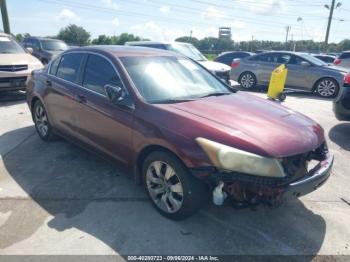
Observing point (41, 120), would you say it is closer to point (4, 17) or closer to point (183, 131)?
point (183, 131)

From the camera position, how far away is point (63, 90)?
4602 millimetres

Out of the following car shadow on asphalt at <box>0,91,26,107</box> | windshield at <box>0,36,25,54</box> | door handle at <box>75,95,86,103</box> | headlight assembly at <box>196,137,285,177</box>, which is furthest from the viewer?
windshield at <box>0,36,25,54</box>

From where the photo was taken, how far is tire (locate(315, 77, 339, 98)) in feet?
35.0

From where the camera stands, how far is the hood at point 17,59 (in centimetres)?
863

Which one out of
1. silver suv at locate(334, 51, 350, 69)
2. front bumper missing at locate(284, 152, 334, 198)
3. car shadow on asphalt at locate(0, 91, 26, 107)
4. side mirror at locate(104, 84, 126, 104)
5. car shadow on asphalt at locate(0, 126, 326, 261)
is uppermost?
side mirror at locate(104, 84, 126, 104)

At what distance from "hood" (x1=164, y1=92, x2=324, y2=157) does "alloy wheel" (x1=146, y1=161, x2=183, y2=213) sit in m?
0.55

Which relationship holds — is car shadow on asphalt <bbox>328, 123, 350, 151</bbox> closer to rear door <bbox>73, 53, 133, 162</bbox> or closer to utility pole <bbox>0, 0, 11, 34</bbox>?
rear door <bbox>73, 53, 133, 162</bbox>

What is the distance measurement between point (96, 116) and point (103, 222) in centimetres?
130

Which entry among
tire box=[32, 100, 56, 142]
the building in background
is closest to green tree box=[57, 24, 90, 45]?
the building in background

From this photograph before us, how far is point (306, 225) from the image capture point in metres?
3.29

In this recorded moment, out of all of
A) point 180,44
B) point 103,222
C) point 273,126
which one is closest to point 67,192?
point 103,222

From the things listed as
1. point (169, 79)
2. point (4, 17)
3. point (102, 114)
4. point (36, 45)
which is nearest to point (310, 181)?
point (169, 79)

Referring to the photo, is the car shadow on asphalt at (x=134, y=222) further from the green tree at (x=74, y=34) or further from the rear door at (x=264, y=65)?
the green tree at (x=74, y=34)

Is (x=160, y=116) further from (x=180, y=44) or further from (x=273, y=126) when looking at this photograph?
(x=180, y=44)
